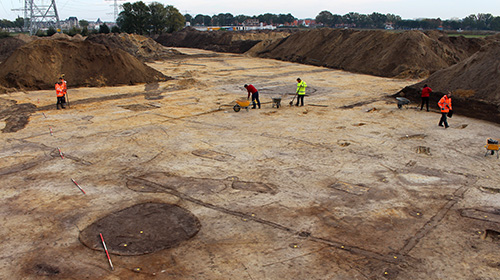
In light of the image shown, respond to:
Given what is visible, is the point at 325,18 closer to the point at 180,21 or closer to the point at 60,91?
the point at 180,21

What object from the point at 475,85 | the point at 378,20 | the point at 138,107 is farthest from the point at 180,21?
the point at 378,20

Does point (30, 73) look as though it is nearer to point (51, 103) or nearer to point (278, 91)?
point (51, 103)

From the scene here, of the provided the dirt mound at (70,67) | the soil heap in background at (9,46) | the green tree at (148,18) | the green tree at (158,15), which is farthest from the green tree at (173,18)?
the dirt mound at (70,67)

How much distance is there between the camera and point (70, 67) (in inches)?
1060

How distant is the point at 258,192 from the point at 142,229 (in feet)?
10.3

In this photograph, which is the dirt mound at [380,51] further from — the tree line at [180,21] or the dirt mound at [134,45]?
the tree line at [180,21]

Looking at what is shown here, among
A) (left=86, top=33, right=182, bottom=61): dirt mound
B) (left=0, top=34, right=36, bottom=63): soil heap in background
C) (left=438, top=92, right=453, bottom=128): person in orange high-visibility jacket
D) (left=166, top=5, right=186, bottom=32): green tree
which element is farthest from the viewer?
(left=166, top=5, right=186, bottom=32): green tree

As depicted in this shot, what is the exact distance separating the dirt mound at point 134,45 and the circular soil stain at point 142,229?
40.0m

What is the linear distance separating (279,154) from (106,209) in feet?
19.6

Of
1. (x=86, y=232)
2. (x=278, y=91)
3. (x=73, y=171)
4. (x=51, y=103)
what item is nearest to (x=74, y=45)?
(x=51, y=103)

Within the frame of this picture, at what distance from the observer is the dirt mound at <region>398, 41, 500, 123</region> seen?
1773 centimetres

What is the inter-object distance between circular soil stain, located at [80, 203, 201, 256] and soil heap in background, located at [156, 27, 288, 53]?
1990 inches

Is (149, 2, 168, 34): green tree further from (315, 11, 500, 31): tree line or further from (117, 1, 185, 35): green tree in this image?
(315, 11, 500, 31): tree line

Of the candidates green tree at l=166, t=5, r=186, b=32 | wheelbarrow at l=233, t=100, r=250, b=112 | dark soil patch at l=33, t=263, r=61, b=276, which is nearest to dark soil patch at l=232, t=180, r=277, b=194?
dark soil patch at l=33, t=263, r=61, b=276
